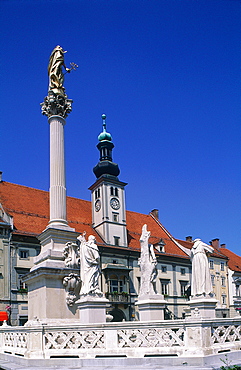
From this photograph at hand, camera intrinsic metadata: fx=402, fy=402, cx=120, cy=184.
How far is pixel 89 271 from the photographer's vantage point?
12055 mm

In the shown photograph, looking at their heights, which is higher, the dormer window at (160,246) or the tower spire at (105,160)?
the tower spire at (105,160)

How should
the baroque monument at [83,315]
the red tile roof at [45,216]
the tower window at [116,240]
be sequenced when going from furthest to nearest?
the tower window at [116,240] < the red tile roof at [45,216] < the baroque monument at [83,315]

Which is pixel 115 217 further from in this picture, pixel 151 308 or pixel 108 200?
pixel 151 308

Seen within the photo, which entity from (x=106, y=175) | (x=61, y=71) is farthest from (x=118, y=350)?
(x=106, y=175)

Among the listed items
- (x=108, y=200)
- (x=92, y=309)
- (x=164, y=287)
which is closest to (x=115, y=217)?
(x=108, y=200)

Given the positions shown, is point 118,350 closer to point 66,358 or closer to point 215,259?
point 66,358

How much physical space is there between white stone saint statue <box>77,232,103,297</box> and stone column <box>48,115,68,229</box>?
212 cm

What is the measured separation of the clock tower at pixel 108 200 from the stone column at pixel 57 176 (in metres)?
29.4

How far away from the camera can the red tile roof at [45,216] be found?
126ft

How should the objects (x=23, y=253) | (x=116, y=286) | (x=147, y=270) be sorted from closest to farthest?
(x=147, y=270) → (x=23, y=253) → (x=116, y=286)

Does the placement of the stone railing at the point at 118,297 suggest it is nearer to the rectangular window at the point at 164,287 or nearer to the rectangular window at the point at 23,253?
the rectangular window at the point at 164,287

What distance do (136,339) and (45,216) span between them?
32523 mm

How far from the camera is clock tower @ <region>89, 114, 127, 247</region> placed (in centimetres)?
4469

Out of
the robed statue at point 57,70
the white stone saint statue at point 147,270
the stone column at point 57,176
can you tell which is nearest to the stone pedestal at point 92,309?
the stone column at point 57,176
